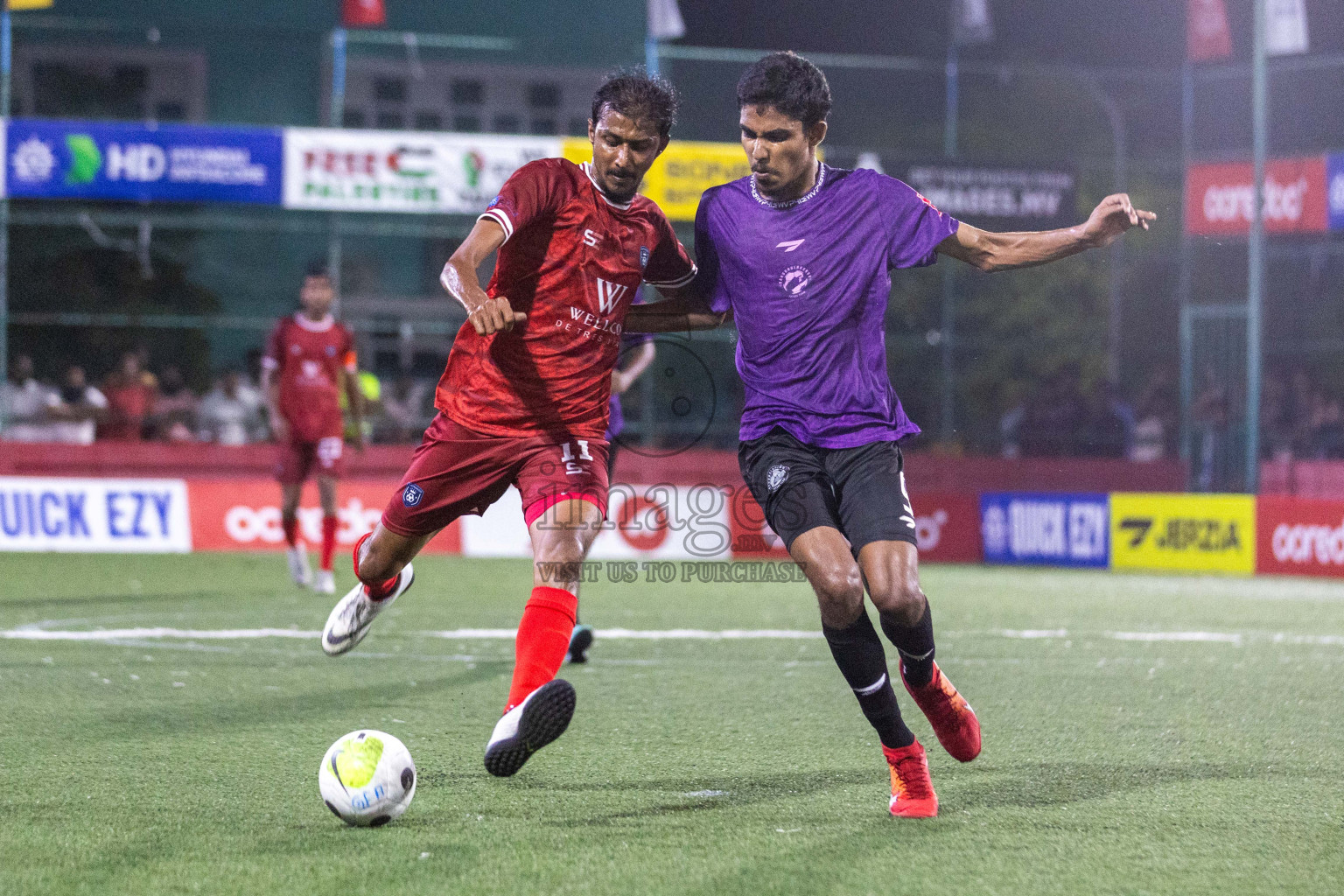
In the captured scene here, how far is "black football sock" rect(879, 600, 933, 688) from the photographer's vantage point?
4.42m

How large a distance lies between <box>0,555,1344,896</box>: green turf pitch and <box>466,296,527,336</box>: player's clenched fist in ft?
4.50

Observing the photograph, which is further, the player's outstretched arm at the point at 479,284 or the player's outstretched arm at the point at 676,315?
the player's outstretched arm at the point at 676,315

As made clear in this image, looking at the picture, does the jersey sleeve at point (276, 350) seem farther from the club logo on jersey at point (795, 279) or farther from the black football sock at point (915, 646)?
the black football sock at point (915, 646)

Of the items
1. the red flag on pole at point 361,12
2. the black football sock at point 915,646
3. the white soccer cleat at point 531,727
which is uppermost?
the red flag on pole at point 361,12

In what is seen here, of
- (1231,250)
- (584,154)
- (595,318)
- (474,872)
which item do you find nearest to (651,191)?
(584,154)

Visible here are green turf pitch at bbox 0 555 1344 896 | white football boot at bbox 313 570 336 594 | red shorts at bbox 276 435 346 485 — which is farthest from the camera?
red shorts at bbox 276 435 346 485

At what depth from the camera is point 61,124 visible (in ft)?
59.4

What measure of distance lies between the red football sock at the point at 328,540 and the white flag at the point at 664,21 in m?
10.2

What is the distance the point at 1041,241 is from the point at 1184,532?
11.9 metres

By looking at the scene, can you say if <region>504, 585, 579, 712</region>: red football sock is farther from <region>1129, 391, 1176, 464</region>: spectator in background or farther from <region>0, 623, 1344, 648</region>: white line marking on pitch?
<region>1129, 391, 1176, 464</region>: spectator in background

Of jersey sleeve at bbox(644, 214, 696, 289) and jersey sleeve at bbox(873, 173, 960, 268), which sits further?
jersey sleeve at bbox(644, 214, 696, 289)

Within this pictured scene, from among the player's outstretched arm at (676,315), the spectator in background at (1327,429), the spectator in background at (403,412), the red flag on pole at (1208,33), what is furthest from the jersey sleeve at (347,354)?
the red flag on pole at (1208,33)

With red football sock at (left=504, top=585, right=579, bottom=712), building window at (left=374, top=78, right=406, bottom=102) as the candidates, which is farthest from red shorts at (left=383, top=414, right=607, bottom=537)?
building window at (left=374, top=78, right=406, bottom=102)

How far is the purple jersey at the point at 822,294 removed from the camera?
459cm
